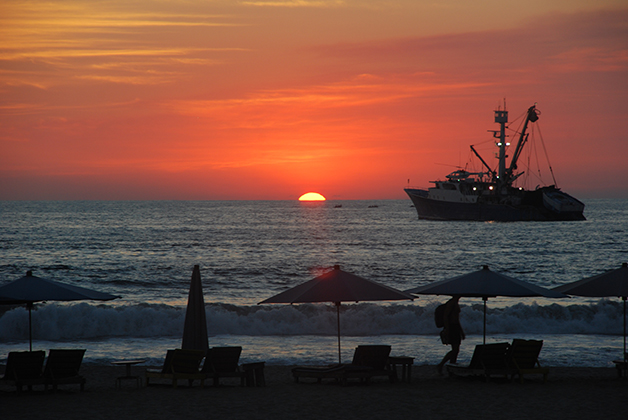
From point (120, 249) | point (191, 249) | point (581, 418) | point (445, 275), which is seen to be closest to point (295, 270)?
point (445, 275)

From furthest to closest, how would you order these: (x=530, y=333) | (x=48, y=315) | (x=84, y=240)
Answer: (x=84, y=240)
(x=48, y=315)
(x=530, y=333)

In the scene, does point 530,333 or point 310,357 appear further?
point 530,333

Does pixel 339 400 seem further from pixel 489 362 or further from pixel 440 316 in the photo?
pixel 440 316

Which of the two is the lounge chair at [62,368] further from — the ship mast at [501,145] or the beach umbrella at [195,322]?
the ship mast at [501,145]

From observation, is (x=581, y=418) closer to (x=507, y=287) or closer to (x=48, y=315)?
(x=507, y=287)

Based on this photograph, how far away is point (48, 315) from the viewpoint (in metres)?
18.0

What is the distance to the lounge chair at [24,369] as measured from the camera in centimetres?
845

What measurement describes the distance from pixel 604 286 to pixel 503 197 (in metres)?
82.8

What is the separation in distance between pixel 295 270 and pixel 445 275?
386 inches

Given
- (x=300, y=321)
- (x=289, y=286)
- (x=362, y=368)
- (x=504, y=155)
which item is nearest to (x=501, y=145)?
(x=504, y=155)

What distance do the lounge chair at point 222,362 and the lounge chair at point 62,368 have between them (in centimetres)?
191

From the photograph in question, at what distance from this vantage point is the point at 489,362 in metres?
9.44

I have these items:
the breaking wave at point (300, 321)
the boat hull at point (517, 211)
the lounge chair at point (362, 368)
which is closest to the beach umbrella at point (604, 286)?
the lounge chair at point (362, 368)

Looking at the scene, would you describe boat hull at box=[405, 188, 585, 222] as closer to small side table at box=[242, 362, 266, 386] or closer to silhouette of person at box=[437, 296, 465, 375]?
silhouette of person at box=[437, 296, 465, 375]
